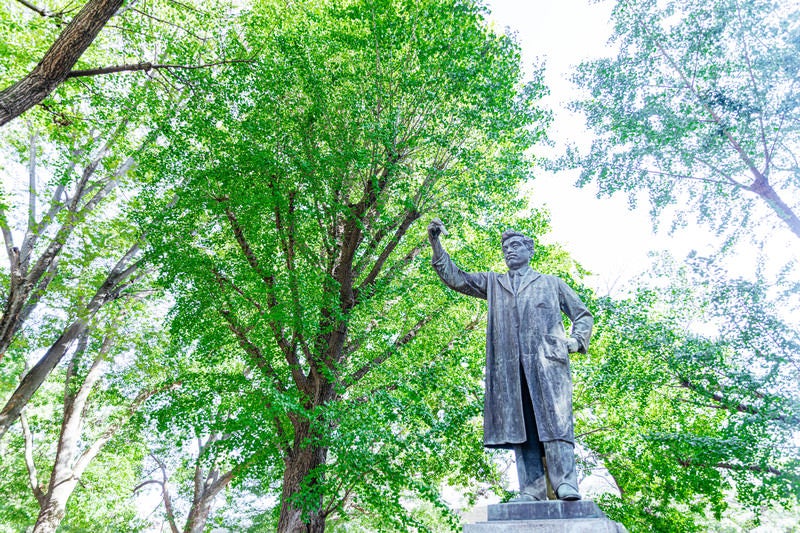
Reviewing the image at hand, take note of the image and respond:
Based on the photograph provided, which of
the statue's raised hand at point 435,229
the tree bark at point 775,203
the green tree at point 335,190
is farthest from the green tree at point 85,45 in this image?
the tree bark at point 775,203

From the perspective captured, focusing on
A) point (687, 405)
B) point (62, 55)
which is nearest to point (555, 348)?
point (62, 55)

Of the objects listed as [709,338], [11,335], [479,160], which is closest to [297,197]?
[479,160]

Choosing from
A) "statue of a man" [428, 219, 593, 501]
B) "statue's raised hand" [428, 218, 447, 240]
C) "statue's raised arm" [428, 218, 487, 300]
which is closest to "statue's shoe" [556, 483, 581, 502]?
"statue of a man" [428, 219, 593, 501]

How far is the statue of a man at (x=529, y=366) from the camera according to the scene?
326 cm

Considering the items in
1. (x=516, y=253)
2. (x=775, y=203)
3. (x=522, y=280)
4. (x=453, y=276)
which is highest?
(x=775, y=203)

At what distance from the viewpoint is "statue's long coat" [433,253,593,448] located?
11.1 feet

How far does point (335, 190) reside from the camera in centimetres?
905

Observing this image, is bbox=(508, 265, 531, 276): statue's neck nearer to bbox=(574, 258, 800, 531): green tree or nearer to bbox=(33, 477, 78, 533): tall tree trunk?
bbox=(574, 258, 800, 531): green tree

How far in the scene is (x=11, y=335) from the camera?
330 inches

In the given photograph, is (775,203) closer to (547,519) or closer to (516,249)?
(516,249)

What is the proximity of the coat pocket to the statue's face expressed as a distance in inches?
30.8

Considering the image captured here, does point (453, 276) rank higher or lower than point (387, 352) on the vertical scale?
lower

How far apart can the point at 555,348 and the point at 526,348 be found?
8.2 inches

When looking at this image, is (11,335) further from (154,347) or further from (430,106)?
(430,106)
